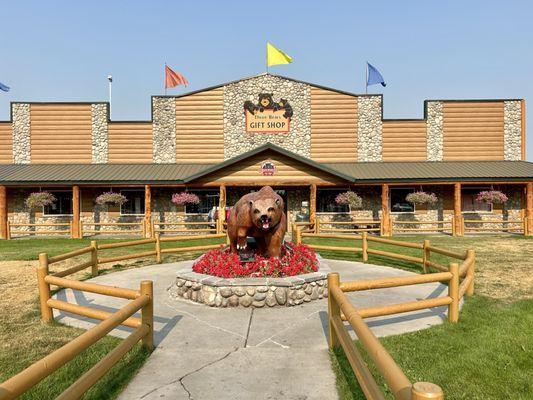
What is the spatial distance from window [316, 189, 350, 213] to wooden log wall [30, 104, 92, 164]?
49.7 feet

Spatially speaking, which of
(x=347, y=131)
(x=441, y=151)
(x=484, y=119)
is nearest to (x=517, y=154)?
(x=484, y=119)

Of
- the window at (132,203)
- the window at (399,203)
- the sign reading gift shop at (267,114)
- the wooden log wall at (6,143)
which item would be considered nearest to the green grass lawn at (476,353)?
the window at (399,203)

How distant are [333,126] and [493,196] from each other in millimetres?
10242

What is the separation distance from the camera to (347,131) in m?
22.8

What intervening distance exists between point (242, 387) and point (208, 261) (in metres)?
4.13

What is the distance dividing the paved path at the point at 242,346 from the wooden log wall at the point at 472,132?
18.6 meters

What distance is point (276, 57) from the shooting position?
77.5ft

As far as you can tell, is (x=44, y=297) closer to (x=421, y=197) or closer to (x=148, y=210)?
(x=148, y=210)

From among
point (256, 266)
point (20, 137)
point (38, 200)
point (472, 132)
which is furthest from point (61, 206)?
point (472, 132)

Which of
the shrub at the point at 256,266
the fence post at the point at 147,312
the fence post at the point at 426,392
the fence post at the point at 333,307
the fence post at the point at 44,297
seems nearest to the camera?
the fence post at the point at 426,392

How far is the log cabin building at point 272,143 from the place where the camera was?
2117 cm

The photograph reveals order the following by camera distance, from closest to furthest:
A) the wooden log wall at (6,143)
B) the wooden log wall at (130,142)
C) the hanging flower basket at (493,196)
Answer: the hanging flower basket at (493,196) → the wooden log wall at (6,143) → the wooden log wall at (130,142)

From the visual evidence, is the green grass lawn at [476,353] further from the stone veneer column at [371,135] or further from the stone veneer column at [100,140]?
the stone veneer column at [100,140]

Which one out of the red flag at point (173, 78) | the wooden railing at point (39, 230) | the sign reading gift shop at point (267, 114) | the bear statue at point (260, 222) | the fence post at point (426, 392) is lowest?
the wooden railing at point (39, 230)
